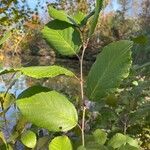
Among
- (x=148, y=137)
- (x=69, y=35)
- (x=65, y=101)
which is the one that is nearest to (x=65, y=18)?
(x=69, y=35)

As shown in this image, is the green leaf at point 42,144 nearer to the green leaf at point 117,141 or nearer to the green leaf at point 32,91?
the green leaf at point 117,141

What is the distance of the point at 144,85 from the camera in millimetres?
2086

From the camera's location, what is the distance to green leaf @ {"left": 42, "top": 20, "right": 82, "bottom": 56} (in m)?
0.86

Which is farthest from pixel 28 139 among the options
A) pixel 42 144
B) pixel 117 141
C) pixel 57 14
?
pixel 57 14

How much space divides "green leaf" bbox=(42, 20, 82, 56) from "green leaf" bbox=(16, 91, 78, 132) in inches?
5.2

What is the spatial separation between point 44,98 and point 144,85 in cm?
139

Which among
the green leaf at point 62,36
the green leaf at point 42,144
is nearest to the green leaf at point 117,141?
the green leaf at point 42,144

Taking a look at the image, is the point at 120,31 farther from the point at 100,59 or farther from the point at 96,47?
the point at 100,59

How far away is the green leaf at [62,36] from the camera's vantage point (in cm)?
86

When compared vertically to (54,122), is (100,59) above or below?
above

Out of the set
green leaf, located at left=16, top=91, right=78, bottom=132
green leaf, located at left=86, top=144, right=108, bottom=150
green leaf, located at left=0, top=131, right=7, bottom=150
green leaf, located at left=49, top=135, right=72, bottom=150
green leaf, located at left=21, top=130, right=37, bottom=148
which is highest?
green leaf, located at left=16, top=91, right=78, bottom=132

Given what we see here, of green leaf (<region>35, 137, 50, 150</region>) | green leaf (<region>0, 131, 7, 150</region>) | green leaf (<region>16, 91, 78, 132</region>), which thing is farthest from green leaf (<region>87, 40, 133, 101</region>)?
green leaf (<region>35, 137, 50, 150</region>)

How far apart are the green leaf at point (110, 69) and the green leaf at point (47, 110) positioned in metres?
0.06

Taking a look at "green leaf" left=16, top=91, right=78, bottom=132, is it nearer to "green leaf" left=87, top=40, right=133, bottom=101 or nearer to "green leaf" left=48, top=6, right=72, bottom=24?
"green leaf" left=87, top=40, right=133, bottom=101
